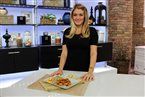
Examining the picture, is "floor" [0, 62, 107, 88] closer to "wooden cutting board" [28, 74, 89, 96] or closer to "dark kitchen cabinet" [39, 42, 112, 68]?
"dark kitchen cabinet" [39, 42, 112, 68]

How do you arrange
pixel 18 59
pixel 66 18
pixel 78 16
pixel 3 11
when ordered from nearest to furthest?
pixel 78 16, pixel 18 59, pixel 3 11, pixel 66 18

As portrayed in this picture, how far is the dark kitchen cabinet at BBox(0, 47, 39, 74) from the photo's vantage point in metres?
3.86

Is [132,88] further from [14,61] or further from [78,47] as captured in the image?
[14,61]

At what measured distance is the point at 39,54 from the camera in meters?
4.23

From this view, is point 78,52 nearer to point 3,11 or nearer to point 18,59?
point 18,59

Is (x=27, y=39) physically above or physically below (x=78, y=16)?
below

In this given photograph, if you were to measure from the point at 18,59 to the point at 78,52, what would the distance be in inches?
71.5

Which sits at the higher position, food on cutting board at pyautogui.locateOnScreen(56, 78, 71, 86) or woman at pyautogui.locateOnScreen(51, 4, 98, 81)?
woman at pyautogui.locateOnScreen(51, 4, 98, 81)

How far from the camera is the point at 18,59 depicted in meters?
3.98

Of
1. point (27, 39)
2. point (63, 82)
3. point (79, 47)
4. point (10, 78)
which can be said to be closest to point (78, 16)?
point (79, 47)

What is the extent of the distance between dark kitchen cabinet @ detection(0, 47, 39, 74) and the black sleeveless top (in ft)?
5.61

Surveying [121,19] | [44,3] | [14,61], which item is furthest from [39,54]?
[121,19]

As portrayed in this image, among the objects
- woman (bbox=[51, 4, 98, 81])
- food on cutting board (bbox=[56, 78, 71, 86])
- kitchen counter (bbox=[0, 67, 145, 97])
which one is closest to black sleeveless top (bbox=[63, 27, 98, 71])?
woman (bbox=[51, 4, 98, 81])

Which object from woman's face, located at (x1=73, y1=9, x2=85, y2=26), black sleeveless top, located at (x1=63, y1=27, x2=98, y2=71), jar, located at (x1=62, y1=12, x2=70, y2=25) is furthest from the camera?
jar, located at (x1=62, y1=12, x2=70, y2=25)
